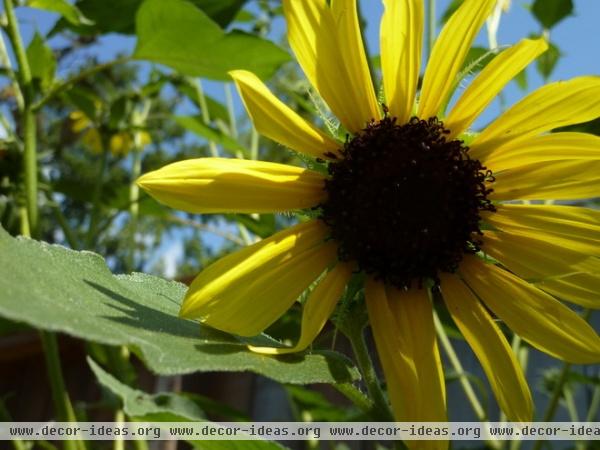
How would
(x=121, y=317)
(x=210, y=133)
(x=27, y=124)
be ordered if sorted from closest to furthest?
(x=121, y=317)
(x=27, y=124)
(x=210, y=133)

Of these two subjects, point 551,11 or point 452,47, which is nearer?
point 452,47

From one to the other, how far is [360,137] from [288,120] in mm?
60

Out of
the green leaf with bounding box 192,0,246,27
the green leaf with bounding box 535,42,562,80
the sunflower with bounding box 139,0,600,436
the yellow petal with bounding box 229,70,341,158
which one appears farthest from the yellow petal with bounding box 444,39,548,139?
the green leaf with bounding box 535,42,562,80

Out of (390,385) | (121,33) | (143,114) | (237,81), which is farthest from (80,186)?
(390,385)

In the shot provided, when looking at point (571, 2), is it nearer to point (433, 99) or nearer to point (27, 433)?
point (433, 99)

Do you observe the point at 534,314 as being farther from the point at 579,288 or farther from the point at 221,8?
the point at 221,8

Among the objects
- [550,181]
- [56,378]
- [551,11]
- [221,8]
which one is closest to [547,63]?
[551,11]

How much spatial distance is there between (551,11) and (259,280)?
77 centimetres

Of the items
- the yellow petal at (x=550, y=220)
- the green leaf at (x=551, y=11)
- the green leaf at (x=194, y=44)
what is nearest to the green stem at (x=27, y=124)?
the green leaf at (x=194, y=44)

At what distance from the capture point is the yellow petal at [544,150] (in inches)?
21.3

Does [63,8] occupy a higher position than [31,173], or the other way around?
[63,8]

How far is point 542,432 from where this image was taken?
Answer: 27.2 inches

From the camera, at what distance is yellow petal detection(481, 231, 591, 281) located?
1.80 ft

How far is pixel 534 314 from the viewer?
21.2 inches
